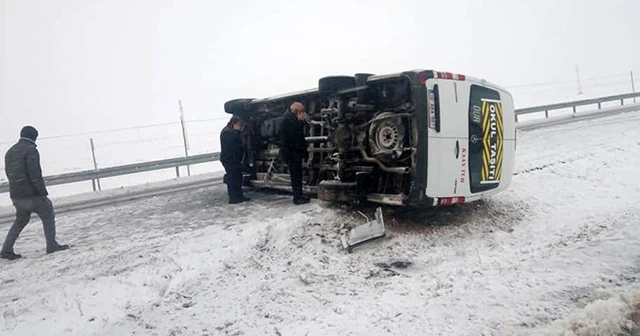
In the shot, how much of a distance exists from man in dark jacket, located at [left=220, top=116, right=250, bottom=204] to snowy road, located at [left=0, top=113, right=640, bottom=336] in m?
0.87

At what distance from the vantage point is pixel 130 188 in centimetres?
1046

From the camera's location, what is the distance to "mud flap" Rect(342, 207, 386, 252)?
4.24m

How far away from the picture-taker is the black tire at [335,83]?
518 cm

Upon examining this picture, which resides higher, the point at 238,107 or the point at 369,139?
the point at 238,107

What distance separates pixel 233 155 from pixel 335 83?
2.30 m

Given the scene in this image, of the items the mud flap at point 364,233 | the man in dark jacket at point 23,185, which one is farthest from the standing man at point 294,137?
the man in dark jacket at point 23,185

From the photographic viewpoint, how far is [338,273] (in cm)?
378

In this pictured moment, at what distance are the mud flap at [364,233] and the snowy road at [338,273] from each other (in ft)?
0.31

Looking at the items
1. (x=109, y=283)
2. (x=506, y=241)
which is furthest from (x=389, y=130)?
(x=109, y=283)

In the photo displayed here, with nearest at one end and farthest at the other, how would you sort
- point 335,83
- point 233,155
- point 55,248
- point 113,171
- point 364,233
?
1. point 364,233
2. point 55,248
3. point 335,83
4. point 233,155
5. point 113,171

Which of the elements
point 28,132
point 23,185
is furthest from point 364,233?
point 28,132

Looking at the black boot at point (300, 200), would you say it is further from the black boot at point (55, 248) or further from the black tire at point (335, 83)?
the black boot at point (55, 248)

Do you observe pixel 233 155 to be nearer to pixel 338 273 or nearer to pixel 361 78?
pixel 361 78

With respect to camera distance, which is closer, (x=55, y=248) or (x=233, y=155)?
(x=55, y=248)
